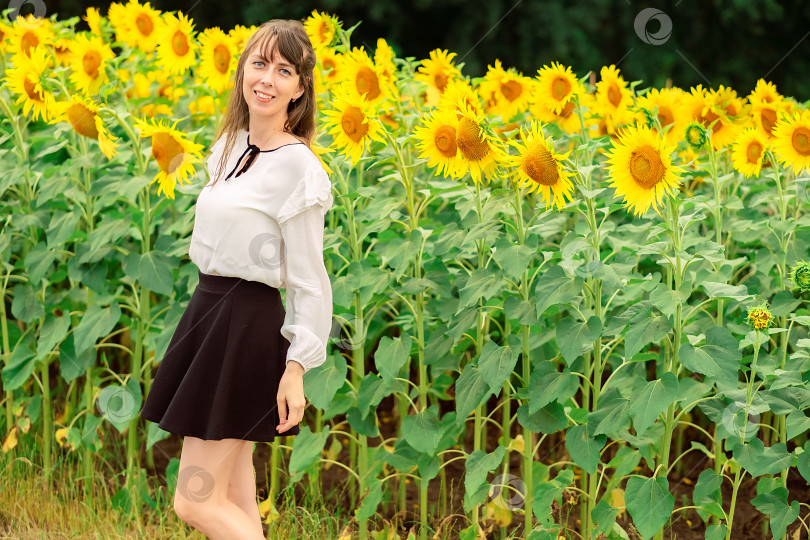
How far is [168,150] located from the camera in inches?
111

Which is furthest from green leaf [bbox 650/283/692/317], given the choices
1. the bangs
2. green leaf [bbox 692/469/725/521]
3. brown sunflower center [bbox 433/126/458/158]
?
the bangs

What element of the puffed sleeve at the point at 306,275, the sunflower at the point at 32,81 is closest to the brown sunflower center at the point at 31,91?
the sunflower at the point at 32,81

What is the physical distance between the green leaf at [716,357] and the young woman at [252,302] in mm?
921

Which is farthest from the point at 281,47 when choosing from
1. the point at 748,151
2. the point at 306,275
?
the point at 748,151

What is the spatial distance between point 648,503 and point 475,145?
1.03 m

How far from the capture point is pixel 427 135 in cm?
272

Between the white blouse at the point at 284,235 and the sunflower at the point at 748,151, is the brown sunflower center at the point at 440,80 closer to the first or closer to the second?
the sunflower at the point at 748,151

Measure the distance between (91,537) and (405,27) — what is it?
10267 mm

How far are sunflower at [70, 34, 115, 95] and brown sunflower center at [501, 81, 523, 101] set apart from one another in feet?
4.65

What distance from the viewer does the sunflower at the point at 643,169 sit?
2461 millimetres

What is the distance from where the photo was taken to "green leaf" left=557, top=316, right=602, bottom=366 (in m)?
2.62

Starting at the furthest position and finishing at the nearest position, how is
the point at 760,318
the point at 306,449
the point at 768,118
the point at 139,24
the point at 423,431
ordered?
1. the point at 139,24
2. the point at 768,118
3. the point at 306,449
4. the point at 423,431
5. the point at 760,318

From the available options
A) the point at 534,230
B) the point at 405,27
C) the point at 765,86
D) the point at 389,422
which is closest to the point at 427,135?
the point at 534,230

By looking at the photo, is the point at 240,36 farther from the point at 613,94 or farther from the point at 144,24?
the point at 613,94
